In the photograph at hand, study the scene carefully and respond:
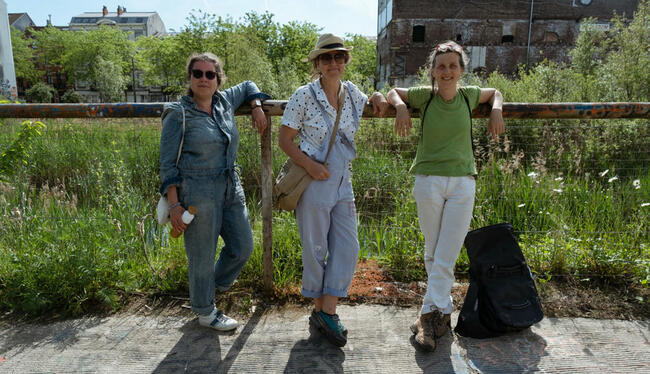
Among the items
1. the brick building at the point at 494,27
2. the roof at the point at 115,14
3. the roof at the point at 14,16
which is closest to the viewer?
the brick building at the point at 494,27

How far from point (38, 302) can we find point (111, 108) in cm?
147

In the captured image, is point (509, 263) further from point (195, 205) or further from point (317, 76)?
point (195, 205)

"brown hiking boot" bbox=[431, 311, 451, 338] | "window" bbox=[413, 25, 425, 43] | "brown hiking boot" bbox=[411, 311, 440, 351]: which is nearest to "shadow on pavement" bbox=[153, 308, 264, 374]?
"brown hiking boot" bbox=[411, 311, 440, 351]

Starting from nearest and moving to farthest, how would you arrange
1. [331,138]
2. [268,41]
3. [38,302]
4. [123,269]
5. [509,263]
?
[331,138] → [509,263] → [38,302] → [123,269] → [268,41]

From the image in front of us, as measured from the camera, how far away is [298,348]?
262 cm

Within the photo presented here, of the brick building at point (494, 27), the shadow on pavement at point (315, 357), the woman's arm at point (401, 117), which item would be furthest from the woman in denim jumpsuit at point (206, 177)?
the brick building at point (494, 27)

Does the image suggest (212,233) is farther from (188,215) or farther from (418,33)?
(418,33)

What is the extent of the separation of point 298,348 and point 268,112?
1580mm

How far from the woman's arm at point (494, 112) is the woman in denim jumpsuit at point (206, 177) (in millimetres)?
1462

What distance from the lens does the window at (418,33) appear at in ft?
114

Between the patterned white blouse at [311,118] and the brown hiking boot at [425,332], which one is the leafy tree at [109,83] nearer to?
the patterned white blouse at [311,118]

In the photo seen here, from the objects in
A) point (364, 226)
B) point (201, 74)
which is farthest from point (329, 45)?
point (364, 226)

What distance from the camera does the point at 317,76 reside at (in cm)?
265

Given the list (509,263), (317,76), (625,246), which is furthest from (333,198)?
(625,246)
